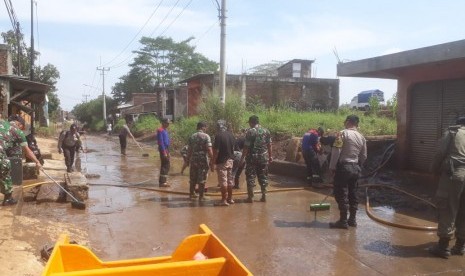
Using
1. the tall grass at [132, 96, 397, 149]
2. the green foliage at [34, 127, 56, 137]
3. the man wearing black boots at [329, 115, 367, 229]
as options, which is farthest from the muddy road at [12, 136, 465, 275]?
the green foliage at [34, 127, 56, 137]

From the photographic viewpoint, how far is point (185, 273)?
9.45ft

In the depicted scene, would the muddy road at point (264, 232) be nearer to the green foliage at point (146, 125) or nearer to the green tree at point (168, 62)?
the green foliage at point (146, 125)

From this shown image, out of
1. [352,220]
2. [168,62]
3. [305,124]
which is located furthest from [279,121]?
[168,62]

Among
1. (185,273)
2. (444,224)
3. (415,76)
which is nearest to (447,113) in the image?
(415,76)

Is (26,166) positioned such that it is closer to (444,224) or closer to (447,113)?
(444,224)

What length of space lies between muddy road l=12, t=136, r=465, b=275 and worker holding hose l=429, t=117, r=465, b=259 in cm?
25

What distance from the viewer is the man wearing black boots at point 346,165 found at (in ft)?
22.4

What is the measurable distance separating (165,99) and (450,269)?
3786 cm

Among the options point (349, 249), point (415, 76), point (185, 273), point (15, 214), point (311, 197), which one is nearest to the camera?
point (185, 273)

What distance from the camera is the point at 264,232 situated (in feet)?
22.1

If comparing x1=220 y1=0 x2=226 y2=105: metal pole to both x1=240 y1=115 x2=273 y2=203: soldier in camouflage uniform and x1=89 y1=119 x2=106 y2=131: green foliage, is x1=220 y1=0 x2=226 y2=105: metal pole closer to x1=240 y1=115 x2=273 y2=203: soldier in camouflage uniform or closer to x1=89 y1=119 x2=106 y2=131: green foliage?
x1=240 y1=115 x2=273 y2=203: soldier in camouflage uniform

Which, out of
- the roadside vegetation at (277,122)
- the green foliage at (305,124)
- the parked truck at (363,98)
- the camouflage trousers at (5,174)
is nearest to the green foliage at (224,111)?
the roadside vegetation at (277,122)

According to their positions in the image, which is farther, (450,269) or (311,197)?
(311,197)

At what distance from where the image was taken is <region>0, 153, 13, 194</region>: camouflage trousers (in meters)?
7.65
